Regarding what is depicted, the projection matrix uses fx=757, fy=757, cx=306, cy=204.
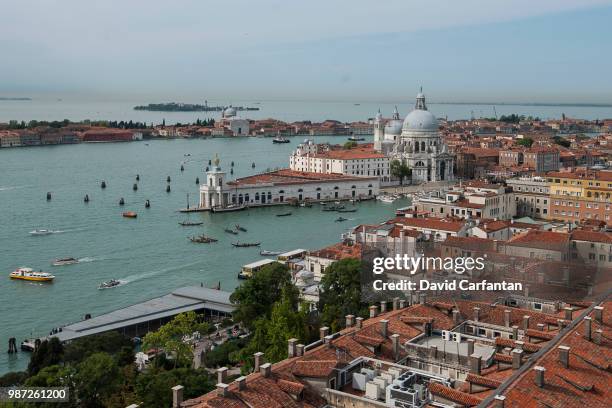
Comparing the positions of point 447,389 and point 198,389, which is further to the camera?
point 198,389

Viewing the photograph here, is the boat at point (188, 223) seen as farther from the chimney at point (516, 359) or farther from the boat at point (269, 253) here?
the chimney at point (516, 359)

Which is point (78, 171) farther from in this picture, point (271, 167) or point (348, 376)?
point (348, 376)

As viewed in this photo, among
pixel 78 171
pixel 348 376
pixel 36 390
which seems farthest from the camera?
pixel 78 171

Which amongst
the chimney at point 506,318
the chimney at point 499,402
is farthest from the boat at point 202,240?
the chimney at point 499,402

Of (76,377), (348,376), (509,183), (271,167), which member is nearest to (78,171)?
(271,167)

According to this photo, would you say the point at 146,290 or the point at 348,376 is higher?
the point at 348,376
